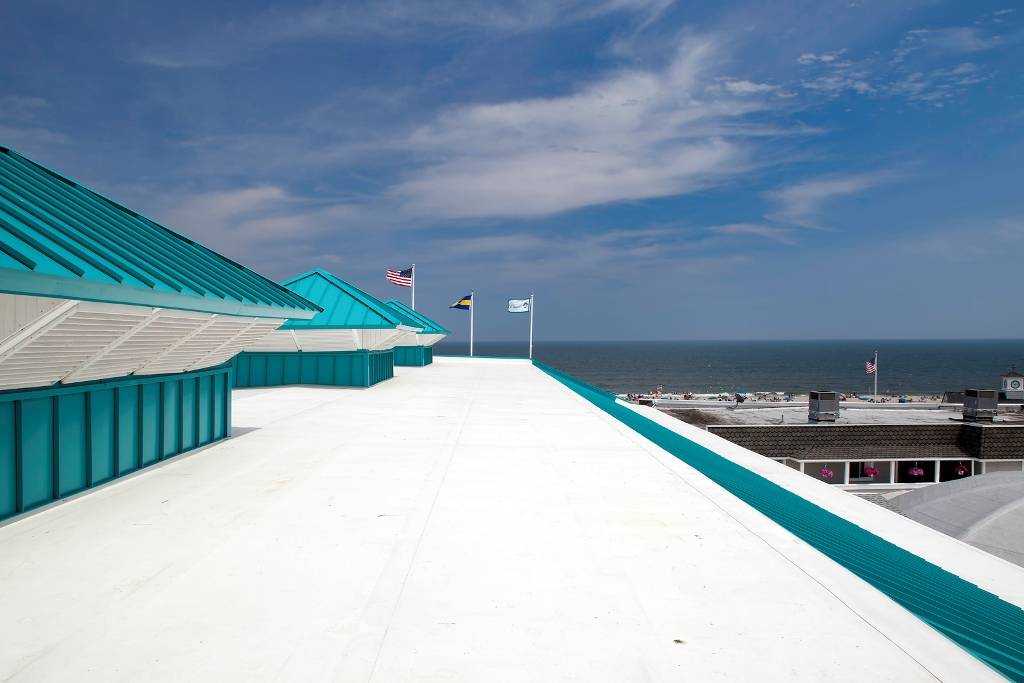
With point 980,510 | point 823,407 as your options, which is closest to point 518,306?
point 823,407

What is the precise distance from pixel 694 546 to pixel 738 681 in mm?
2977

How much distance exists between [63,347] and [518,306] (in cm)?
5042

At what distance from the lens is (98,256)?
8375 mm

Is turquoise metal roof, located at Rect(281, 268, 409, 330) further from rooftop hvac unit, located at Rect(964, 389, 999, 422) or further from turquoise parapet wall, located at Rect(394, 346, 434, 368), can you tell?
rooftop hvac unit, located at Rect(964, 389, 999, 422)

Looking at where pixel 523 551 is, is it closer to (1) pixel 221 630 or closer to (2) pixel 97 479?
(1) pixel 221 630

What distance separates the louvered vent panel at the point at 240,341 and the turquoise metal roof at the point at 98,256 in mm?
450

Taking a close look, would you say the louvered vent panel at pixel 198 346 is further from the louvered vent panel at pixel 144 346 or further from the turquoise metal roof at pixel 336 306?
the turquoise metal roof at pixel 336 306

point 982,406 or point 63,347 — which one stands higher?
point 63,347

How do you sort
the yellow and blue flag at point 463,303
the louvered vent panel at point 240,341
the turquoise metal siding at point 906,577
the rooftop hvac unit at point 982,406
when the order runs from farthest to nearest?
the yellow and blue flag at point 463,303 → the rooftop hvac unit at point 982,406 → the louvered vent panel at point 240,341 → the turquoise metal siding at point 906,577

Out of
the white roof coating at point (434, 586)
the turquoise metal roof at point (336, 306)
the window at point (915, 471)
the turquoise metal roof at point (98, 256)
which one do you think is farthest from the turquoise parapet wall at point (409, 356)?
the white roof coating at point (434, 586)

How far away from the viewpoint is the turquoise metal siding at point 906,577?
532 centimetres

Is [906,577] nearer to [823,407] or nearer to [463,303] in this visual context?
[823,407]

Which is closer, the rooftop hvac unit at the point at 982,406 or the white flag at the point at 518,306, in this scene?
the rooftop hvac unit at the point at 982,406

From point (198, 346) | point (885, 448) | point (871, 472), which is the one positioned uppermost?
point (198, 346)
